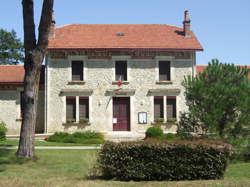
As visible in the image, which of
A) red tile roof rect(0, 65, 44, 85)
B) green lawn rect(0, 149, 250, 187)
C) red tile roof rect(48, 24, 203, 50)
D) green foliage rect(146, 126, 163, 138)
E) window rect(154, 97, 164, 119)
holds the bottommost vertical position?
green lawn rect(0, 149, 250, 187)

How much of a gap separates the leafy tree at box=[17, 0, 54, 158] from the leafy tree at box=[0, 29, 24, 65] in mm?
38454

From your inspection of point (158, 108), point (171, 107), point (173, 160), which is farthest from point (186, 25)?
point (173, 160)

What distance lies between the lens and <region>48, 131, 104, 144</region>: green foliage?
19211mm

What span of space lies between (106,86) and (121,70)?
1.56m

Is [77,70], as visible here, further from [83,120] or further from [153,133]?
[153,133]

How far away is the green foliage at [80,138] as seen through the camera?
19211mm

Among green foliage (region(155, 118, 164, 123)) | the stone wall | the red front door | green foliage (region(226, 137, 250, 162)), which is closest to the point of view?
green foliage (region(226, 137, 250, 162))

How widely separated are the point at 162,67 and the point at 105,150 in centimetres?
1565

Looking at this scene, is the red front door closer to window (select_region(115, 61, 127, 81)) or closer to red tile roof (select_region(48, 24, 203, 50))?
window (select_region(115, 61, 127, 81))

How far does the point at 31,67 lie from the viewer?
1172cm

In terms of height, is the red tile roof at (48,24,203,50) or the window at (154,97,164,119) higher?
the red tile roof at (48,24,203,50)

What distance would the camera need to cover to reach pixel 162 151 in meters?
7.84

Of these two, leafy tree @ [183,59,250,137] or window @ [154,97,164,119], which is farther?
window @ [154,97,164,119]

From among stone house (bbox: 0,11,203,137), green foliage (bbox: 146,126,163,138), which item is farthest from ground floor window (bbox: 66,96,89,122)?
green foliage (bbox: 146,126,163,138)
